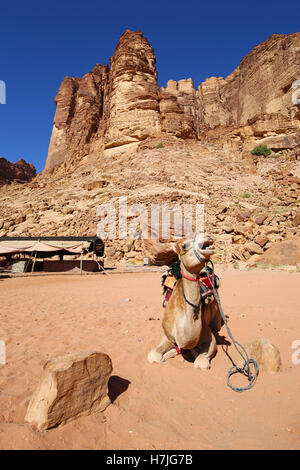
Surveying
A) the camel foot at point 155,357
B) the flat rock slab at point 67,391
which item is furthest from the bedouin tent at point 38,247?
the flat rock slab at point 67,391

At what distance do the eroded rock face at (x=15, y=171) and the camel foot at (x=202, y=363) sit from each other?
8699cm

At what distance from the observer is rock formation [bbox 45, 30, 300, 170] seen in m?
38.9

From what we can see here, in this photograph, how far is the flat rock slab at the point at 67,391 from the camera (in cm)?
176

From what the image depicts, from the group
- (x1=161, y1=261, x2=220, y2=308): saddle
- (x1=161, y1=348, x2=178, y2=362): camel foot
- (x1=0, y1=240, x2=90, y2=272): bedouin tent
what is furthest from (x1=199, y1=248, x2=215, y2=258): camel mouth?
(x1=0, y1=240, x2=90, y2=272): bedouin tent

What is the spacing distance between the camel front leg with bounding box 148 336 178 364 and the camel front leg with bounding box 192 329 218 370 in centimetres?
30

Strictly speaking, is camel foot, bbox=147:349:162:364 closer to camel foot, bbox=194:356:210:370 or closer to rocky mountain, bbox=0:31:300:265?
camel foot, bbox=194:356:210:370

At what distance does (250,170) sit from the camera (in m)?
29.7

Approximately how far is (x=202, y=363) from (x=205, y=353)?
0.44 ft

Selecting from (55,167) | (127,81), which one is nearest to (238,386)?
(127,81)

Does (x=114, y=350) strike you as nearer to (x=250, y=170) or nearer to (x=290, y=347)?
(x=290, y=347)

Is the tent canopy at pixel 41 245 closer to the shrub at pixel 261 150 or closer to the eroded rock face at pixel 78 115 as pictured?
the shrub at pixel 261 150

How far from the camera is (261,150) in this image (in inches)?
1352

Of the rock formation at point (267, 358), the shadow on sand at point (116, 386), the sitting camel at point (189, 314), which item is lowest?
the shadow on sand at point (116, 386)

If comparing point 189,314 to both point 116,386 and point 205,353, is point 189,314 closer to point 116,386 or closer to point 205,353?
point 205,353
